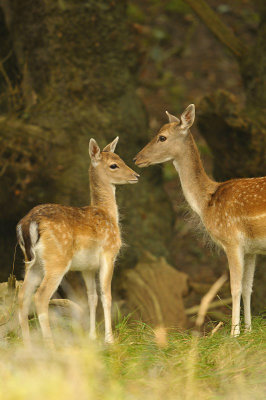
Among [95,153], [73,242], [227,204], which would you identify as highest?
[95,153]

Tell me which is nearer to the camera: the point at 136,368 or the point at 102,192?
the point at 136,368

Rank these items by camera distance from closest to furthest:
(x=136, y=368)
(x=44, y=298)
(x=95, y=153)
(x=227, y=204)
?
(x=136, y=368) < (x=44, y=298) < (x=227, y=204) < (x=95, y=153)

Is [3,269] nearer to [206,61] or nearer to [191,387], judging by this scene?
[191,387]

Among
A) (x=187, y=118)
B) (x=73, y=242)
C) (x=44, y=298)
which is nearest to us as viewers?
(x=44, y=298)

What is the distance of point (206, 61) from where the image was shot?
15.9m

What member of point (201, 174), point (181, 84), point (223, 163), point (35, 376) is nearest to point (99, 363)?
point (35, 376)

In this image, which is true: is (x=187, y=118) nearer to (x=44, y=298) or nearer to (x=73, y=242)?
(x=73, y=242)

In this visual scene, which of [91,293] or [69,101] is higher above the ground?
[69,101]

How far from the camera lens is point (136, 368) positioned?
4.85 meters

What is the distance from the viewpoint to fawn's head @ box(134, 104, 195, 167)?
6.78m

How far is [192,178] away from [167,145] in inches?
16.2

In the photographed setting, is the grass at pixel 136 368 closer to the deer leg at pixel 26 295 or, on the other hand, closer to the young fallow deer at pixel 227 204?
the deer leg at pixel 26 295

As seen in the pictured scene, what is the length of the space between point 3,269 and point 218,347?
4243mm

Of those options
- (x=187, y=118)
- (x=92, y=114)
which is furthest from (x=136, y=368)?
(x=92, y=114)
